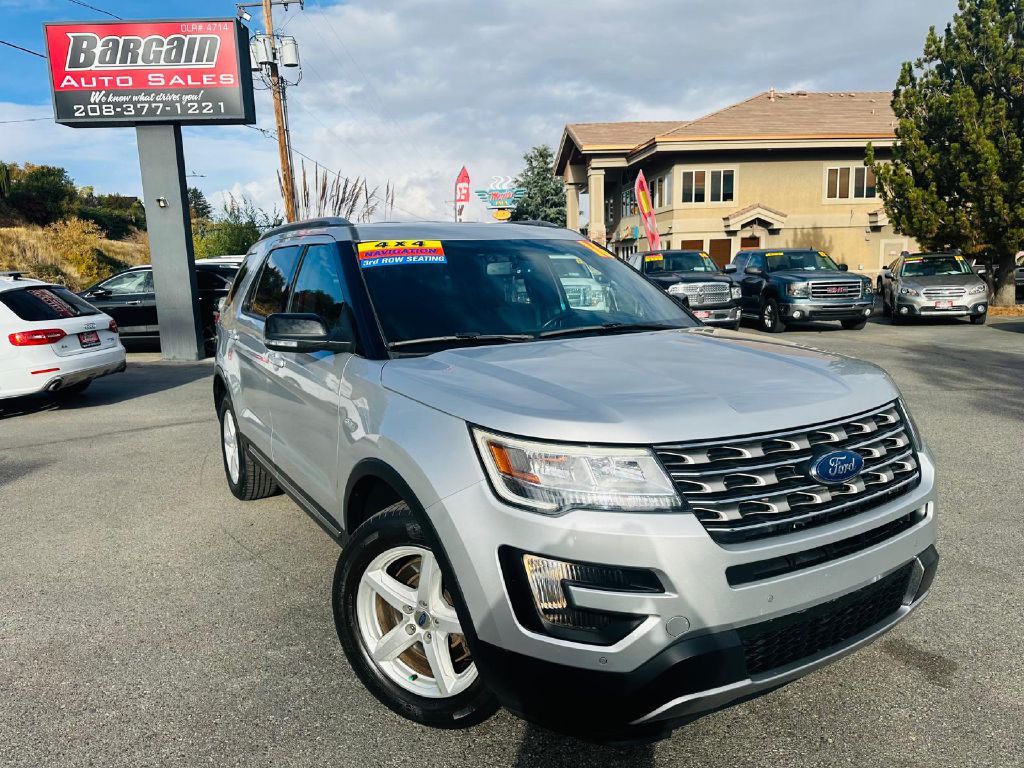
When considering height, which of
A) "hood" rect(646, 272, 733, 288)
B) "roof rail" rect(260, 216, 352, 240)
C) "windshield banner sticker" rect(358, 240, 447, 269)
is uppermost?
"roof rail" rect(260, 216, 352, 240)

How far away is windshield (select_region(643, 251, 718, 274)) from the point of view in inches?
687

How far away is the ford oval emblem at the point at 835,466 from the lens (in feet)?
7.40

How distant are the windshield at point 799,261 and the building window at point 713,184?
1496 cm

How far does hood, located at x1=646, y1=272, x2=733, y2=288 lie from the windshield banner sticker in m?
12.2

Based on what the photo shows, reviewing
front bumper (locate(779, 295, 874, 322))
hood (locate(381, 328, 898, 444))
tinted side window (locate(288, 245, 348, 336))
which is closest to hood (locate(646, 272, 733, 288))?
front bumper (locate(779, 295, 874, 322))

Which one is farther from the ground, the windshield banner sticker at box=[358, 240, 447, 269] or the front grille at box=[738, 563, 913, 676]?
Answer: the windshield banner sticker at box=[358, 240, 447, 269]

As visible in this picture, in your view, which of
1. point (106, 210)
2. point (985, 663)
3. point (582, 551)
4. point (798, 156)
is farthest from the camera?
point (106, 210)

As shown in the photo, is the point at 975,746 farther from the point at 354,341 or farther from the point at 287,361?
the point at 287,361

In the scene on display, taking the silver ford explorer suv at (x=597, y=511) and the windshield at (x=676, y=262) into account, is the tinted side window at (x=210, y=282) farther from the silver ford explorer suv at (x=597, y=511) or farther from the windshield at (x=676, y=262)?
the silver ford explorer suv at (x=597, y=511)

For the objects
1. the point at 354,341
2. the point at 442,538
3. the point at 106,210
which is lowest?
the point at 442,538

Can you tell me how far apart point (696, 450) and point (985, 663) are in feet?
6.25

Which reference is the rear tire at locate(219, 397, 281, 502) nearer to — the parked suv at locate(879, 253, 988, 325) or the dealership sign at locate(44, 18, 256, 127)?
the dealership sign at locate(44, 18, 256, 127)

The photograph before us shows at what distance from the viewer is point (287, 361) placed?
12.6ft

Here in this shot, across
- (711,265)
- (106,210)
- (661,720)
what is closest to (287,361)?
(661,720)
